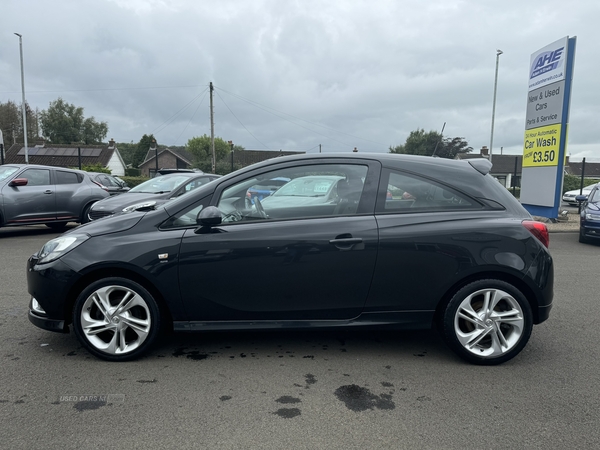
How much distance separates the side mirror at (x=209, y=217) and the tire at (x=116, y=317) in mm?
686

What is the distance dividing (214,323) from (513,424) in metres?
2.16

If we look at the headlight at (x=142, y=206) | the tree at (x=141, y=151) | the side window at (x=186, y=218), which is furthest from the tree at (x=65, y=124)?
the side window at (x=186, y=218)

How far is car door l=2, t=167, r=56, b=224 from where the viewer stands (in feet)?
32.8

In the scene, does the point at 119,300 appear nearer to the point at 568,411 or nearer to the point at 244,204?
the point at 244,204

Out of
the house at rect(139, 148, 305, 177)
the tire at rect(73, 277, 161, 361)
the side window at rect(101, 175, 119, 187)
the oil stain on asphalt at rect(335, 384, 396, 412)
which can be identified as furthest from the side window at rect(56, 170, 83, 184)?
the house at rect(139, 148, 305, 177)

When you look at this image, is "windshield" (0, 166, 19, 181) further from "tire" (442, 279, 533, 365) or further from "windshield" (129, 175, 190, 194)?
"tire" (442, 279, 533, 365)

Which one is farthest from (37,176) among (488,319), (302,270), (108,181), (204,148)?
(204,148)

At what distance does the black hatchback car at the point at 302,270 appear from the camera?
11.6ft

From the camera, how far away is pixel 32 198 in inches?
408

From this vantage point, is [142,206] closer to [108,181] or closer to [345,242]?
[345,242]

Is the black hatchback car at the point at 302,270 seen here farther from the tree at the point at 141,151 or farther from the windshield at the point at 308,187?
the tree at the point at 141,151

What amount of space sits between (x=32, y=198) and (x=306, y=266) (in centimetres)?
914

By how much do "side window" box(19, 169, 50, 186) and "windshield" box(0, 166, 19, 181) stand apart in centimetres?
22

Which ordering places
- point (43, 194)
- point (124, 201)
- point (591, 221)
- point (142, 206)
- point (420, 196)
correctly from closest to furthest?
point (420, 196), point (142, 206), point (124, 201), point (591, 221), point (43, 194)
